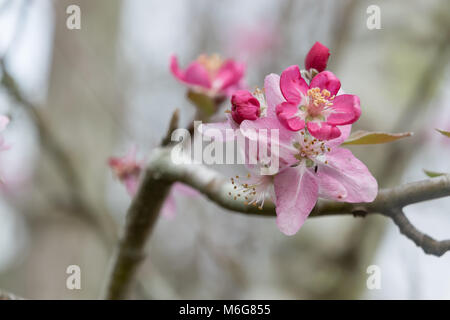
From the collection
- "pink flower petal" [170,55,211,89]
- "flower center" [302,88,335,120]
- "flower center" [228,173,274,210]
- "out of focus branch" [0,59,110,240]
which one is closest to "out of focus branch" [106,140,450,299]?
"flower center" [228,173,274,210]

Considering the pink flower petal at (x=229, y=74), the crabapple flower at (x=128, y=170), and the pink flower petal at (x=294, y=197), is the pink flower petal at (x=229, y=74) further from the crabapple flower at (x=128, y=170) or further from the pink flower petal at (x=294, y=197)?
the pink flower petal at (x=294, y=197)

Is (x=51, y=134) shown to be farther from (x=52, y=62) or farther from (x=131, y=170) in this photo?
(x=52, y=62)

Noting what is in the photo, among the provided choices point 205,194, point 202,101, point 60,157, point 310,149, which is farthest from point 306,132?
point 60,157

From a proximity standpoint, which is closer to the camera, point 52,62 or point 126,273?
point 126,273

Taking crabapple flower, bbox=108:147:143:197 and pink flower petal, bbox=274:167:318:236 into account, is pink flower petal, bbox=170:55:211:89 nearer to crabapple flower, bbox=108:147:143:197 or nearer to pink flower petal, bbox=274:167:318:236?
crabapple flower, bbox=108:147:143:197

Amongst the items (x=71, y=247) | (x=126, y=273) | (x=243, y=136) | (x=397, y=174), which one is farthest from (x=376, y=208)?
(x=71, y=247)

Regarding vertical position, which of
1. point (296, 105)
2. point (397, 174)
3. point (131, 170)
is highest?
point (296, 105)

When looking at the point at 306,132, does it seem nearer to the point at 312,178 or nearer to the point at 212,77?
the point at 312,178
